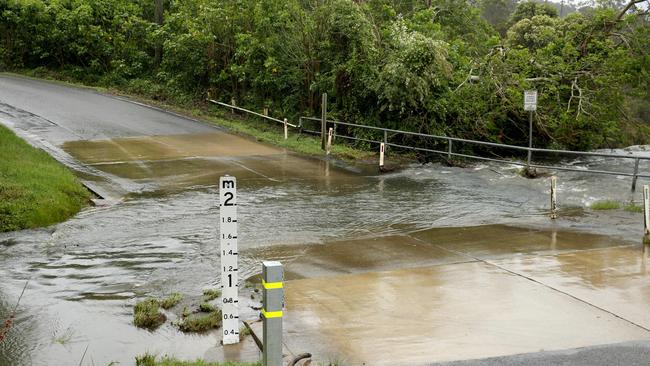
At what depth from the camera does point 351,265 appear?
8875mm

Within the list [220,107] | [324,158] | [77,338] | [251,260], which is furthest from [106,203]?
[220,107]

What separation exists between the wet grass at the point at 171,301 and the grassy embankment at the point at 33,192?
4.36m

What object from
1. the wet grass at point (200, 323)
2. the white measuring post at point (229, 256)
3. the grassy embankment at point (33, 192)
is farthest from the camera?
the grassy embankment at point (33, 192)

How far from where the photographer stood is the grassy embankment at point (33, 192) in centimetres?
1051

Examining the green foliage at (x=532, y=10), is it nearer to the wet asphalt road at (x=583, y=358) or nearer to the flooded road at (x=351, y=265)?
the flooded road at (x=351, y=265)

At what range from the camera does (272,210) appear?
41.1ft

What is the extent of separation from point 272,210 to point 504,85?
11.7 metres

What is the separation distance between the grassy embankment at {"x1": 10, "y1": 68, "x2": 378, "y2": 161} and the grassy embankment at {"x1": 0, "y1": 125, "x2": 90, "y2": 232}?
852 cm

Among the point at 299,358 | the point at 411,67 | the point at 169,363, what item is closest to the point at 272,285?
the point at 299,358

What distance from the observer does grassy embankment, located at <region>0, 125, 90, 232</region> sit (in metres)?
10.5

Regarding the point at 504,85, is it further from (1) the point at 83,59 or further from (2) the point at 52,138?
(1) the point at 83,59

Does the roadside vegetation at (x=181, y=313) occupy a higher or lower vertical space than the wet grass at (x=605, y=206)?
lower

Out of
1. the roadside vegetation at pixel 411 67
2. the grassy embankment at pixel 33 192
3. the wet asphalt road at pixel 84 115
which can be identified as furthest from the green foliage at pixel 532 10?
the grassy embankment at pixel 33 192

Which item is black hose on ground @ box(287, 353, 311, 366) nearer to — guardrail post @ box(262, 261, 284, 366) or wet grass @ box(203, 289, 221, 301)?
guardrail post @ box(262, 261, 284, 366)
